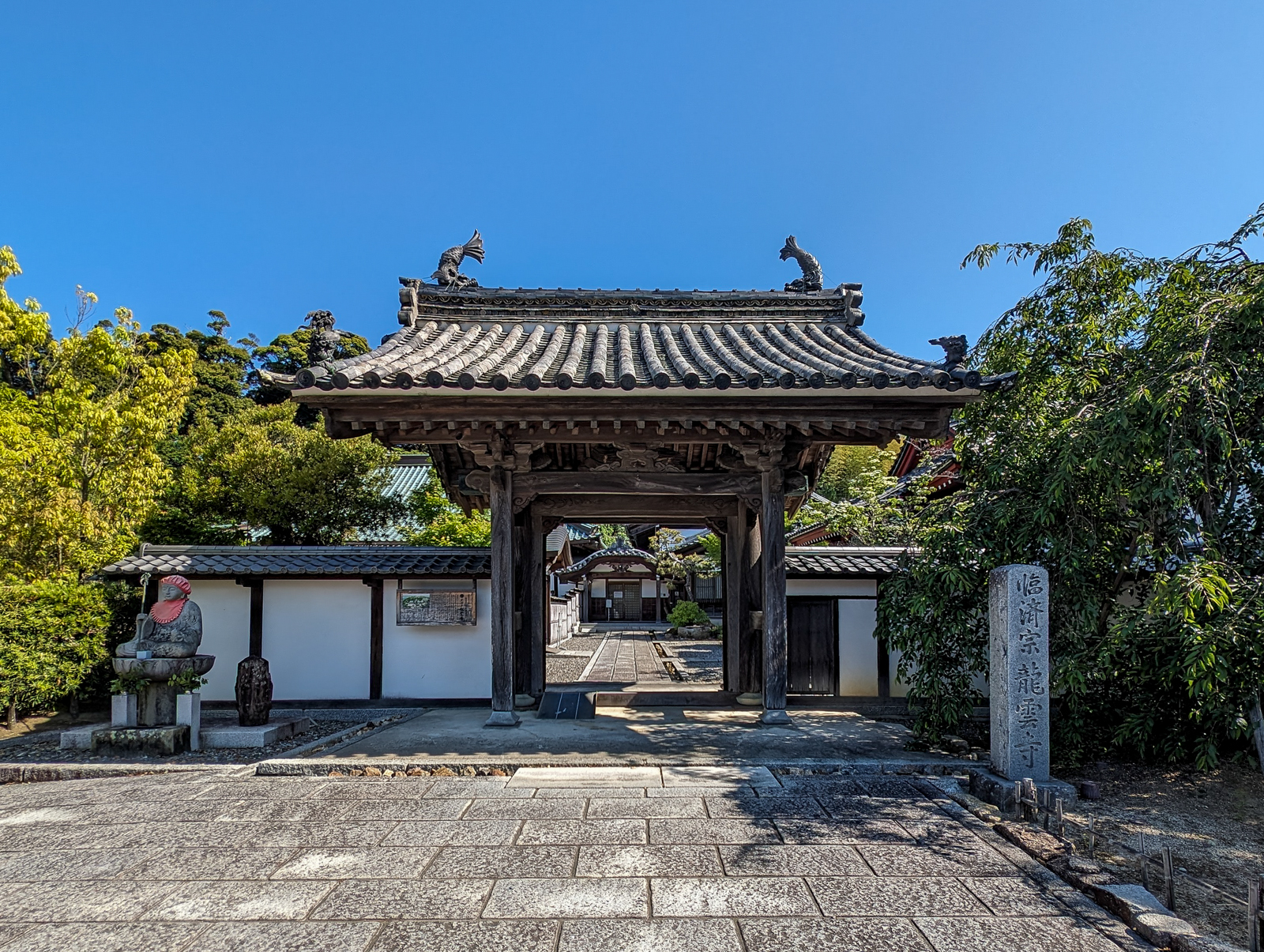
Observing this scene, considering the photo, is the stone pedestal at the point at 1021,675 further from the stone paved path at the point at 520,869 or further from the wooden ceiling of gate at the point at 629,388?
the wooden ceiling of gate at the point at 629,388

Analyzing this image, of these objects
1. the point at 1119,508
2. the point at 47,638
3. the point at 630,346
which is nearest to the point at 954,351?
the point at 1119,508

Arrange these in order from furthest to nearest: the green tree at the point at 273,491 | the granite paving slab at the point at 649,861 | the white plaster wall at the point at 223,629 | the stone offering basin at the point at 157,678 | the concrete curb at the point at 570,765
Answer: the green tree at the point at 273,491 → the white plaster wall at the point at 223,629 → the stone offering basin at the point at 157,678 → the concrete curb at the point at 570,765 → the granite paving slab at the point at 649,861

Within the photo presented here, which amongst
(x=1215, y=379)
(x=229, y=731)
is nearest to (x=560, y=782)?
(x=229, y=731)

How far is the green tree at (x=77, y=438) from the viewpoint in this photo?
10.6 m

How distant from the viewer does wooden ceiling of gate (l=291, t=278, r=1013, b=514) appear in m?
6.37

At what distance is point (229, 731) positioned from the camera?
8.23m

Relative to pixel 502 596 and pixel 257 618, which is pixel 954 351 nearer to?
pixel 502 596

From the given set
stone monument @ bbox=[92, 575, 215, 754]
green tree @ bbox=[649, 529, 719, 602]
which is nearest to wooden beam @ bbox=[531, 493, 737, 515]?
stone monument @ bbox=[92, 575, 215, 754]

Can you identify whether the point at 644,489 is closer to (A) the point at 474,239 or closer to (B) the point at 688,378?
(B) the point at 688,378

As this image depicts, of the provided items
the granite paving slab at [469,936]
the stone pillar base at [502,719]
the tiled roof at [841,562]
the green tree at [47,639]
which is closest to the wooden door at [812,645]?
the tiled roof at [841,562]

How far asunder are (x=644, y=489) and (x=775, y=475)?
1.51m

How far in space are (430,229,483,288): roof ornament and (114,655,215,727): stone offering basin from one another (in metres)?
5.69

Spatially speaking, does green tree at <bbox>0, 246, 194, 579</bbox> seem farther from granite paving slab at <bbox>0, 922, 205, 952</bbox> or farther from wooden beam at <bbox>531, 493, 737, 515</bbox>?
granite paving slab at <bbox>0, 922, 205, 952</bbox>

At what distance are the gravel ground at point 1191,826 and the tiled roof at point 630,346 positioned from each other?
3.59 m
